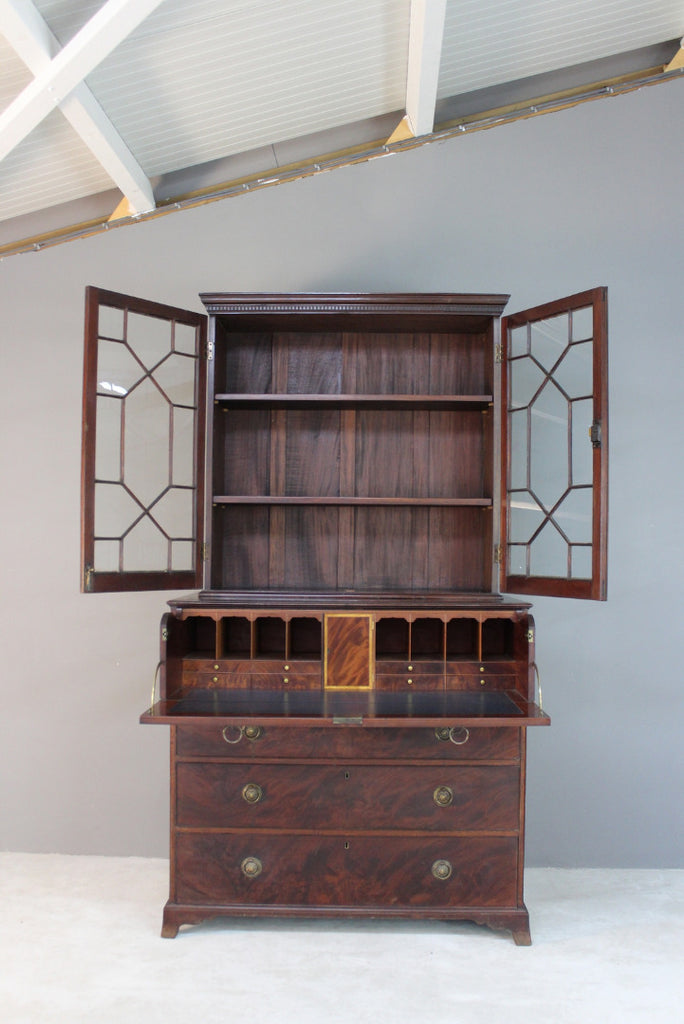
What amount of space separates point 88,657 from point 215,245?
5.95 feet

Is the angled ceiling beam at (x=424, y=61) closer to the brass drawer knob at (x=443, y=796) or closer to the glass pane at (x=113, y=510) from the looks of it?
the glass pane at (x=113, y=510)

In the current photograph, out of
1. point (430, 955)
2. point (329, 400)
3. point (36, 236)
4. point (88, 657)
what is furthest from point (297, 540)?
point (36, 236)

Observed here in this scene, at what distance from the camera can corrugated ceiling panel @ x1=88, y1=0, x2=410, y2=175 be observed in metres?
2.46

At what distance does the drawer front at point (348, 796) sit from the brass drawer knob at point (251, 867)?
11 centimetres

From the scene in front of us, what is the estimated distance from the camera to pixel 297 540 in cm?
288

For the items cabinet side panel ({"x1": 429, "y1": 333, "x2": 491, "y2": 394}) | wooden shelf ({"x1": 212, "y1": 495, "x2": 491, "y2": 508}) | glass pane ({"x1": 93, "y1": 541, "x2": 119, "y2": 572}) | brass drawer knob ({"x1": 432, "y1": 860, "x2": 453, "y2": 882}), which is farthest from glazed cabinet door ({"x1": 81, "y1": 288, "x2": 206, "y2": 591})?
brass drawer knob ({"x1": 432, "y1": 860, "x2": 453, "y2": 882})

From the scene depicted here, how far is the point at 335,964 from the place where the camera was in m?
2.25

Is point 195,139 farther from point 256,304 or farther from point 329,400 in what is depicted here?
point 329,400

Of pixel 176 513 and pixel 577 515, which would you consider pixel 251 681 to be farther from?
pixel 577 515

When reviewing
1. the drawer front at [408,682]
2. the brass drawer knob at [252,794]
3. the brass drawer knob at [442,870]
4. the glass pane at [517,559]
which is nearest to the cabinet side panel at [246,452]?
the drawer front at [408,682]

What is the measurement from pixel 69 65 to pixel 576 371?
1896mm

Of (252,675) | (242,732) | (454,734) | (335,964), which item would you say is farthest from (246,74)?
(335,964)

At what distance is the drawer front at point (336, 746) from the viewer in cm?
246

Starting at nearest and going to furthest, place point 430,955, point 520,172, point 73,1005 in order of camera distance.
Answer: point 73,1005
point 430,955
point 520,172
